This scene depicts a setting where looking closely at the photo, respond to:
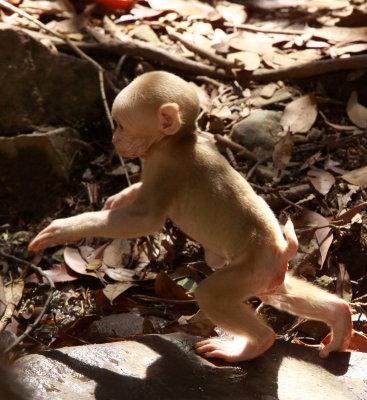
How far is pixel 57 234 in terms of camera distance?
12.6 feet

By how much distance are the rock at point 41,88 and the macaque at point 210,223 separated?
2.35 m

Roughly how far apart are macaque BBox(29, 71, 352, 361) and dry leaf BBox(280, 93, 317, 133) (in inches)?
85.3

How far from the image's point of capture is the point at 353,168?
5.73 m

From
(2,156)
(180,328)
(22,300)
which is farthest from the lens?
(2,156)

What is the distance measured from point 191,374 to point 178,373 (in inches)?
3.3

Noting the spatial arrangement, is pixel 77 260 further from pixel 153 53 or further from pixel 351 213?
pixel 153 53

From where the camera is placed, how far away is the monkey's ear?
3920 mm

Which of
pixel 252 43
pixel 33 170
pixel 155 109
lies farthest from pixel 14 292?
pixel 252 43

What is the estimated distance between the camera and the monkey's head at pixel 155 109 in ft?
13.1

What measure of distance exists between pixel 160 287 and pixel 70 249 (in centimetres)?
103

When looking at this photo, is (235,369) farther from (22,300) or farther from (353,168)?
(353,168)

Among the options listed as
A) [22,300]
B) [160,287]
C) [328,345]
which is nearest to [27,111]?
[22,300]

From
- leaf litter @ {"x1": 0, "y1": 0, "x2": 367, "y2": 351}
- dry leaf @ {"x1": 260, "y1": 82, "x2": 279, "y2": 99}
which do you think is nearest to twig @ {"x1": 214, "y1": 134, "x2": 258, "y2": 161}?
leaf litter @ {"x1": 0, "y1": 0, "x2": 367, "y2": 351}

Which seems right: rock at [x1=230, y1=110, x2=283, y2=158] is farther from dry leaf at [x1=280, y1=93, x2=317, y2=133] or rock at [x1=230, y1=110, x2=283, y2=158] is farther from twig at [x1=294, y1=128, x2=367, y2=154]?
twig at [x1=294, y1=128, x2=367, y2=154]
